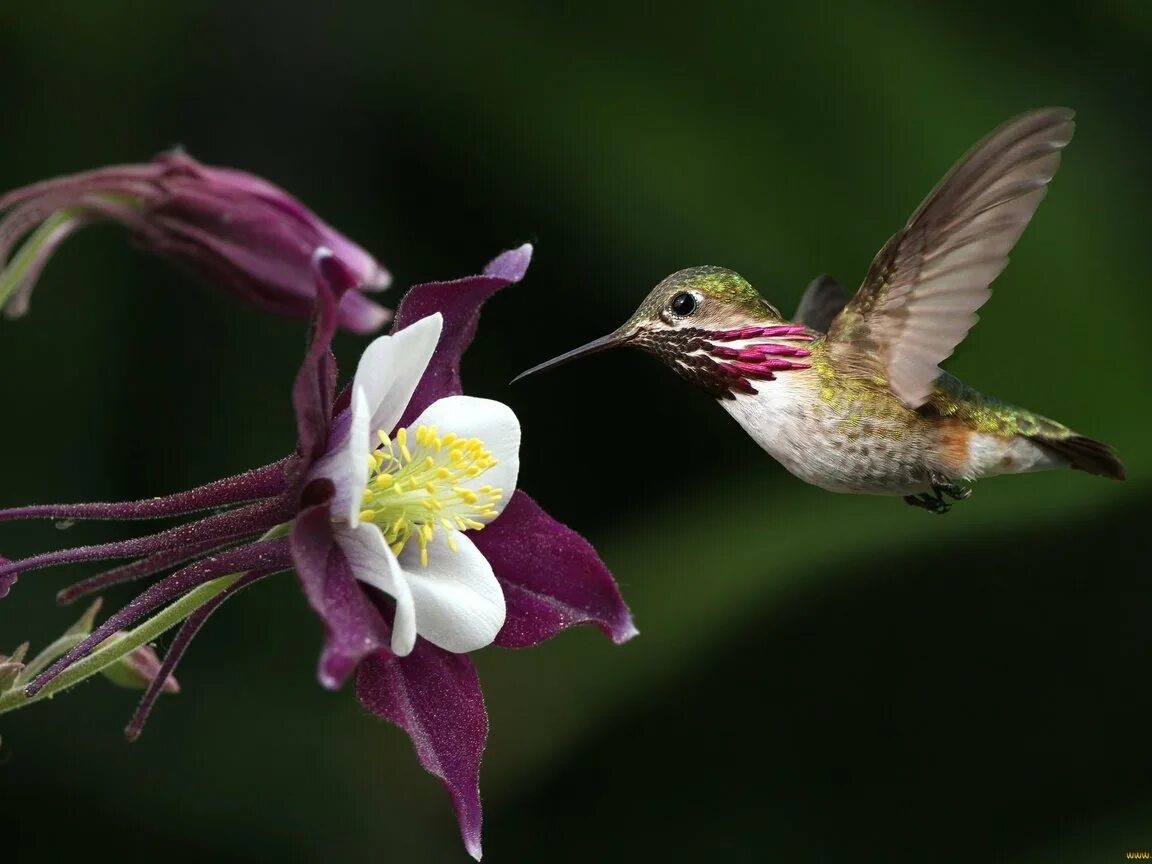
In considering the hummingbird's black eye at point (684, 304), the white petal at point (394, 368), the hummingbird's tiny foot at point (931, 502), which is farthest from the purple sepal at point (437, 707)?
the hummingbird's tiny foot at point (931, 502)

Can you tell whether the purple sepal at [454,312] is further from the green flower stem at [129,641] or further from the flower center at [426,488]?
the green flower stem at [129,641]

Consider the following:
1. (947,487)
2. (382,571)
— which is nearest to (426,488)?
(382,571)

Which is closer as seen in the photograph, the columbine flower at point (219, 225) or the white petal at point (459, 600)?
the white petal at point (459, 600)

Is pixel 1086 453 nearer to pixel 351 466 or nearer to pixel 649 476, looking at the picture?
pixel 351 466

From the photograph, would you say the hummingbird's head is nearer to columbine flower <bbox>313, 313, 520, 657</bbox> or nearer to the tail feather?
columbine flower <bbox>313, 313, 520, 657</bbox>

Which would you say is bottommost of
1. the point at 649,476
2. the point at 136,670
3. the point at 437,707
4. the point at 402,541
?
the point at 649,476

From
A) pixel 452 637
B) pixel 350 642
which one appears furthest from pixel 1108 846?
pixel 350 642

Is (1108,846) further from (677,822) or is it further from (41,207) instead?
(41,207)
